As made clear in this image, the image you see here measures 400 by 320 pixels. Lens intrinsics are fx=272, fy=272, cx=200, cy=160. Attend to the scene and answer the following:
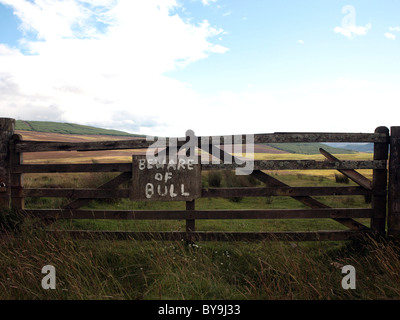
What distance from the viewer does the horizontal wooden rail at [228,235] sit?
483 centimetres

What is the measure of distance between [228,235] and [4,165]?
465 centimetres

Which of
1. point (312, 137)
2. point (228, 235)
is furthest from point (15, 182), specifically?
point (312, 137)

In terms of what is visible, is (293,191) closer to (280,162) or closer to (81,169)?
(280,162)

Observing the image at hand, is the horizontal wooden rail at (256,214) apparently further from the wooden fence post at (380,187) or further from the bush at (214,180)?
the bush at (214,180)

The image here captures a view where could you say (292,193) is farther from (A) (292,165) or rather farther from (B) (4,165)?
(B) (4,165)

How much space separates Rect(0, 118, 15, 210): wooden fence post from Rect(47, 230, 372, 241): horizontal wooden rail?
4.71 feet

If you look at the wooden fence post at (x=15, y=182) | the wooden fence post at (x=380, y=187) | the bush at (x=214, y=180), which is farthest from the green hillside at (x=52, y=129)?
the wooden fence post at (x=380, y=187)

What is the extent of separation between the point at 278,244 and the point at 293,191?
0.97m

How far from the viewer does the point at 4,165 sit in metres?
5.47

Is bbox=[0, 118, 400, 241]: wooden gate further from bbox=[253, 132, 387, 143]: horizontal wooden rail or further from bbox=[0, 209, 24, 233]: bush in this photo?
bbox=[0, 209, 24, 233]: bush

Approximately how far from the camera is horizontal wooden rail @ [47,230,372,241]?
15.9ft

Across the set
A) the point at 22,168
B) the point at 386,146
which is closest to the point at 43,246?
the point at 22,168
